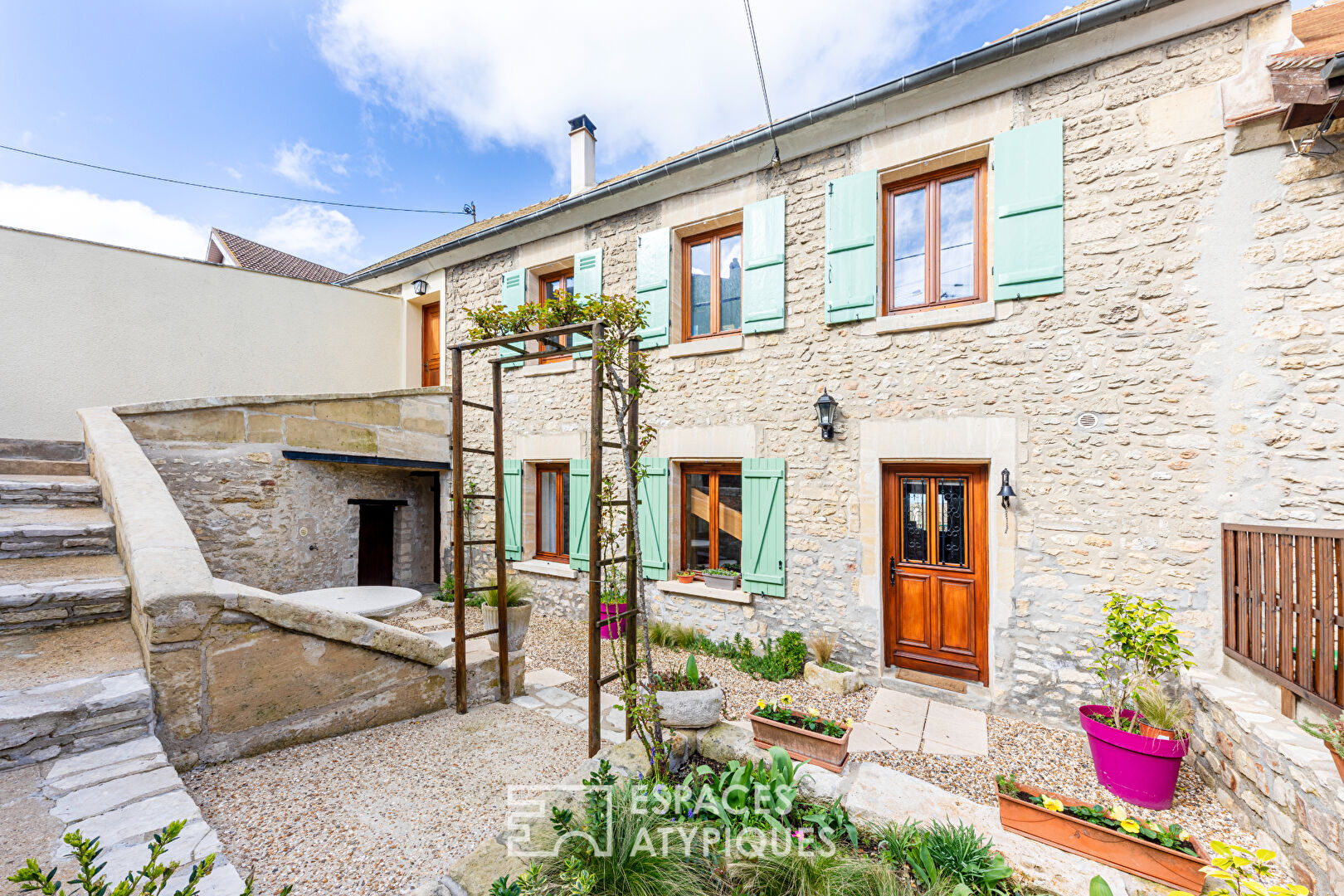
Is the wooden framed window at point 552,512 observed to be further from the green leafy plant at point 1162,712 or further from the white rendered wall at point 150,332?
the green leafy plant at point 1162,712

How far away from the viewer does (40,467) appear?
4.10m

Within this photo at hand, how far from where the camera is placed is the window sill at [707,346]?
534 cm

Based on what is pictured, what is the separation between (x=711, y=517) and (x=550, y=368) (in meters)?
2.80

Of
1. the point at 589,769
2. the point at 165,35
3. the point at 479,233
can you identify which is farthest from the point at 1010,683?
the point at 165,35

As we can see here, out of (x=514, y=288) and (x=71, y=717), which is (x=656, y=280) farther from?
(x=71, y=717)

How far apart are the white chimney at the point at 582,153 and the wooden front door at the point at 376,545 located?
17.4ft

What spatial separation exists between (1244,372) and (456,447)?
525 cm

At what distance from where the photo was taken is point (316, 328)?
8156 mm

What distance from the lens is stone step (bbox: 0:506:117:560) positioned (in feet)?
10.1

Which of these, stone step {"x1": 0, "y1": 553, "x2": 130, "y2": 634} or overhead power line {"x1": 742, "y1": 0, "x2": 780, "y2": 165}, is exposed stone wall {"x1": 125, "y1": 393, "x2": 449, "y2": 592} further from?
overhead power line {"x1": 742, "y1": 0, "x2": 780, "y2": 165}

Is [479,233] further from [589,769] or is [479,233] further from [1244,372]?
[1244,372]

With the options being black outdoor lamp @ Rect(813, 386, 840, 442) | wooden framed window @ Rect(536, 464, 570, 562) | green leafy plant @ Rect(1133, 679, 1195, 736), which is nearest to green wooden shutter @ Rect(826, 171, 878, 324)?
black outdoor lamp @ Rect(813, 386, 840, 442)

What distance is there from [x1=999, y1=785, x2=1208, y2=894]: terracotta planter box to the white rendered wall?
373 inches

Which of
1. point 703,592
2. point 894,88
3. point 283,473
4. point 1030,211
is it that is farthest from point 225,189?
point 1030,211
